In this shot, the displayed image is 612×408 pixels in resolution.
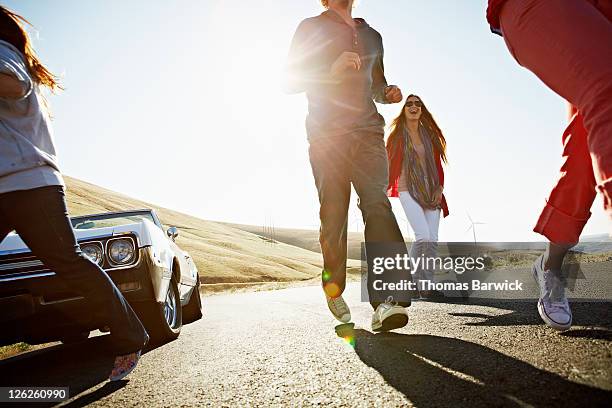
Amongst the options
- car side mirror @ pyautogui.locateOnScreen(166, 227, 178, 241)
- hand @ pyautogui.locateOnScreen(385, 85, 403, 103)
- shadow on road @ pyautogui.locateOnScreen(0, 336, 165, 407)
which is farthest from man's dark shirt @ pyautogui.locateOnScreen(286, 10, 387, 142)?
car side mirror @ pyautogui.locateOnScreen(166, 227, 178, 241)

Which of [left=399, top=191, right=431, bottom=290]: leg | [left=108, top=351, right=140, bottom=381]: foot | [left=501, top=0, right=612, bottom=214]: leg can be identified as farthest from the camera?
[left=399, top=191, right=431, bottom=290]: leg

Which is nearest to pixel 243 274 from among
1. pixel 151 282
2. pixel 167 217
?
pixel 151 282

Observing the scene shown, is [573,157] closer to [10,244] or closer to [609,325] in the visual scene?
[609,325]

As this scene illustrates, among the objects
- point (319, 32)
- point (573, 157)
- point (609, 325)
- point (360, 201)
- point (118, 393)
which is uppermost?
point (319, 32)

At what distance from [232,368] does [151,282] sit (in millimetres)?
1438

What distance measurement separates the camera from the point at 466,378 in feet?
5.11

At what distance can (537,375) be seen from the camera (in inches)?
58.7

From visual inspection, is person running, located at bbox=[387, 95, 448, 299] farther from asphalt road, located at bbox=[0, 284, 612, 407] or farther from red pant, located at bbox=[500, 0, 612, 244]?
red pant, located at bbox=[500, 0, 612, 244]

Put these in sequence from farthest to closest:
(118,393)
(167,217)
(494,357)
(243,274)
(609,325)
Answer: (167,217) < (243,274) < (609,325) < (118,393) < (494,357)

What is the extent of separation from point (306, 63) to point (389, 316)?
78.2 inches

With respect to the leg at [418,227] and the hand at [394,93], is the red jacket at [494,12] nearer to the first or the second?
the hand at [394,93]

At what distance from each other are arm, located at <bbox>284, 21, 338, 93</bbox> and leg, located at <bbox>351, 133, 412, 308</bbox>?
21.8 inches

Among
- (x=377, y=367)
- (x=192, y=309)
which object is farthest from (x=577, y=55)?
(x=192, y=309)

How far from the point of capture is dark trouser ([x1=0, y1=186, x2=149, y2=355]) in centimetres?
222
